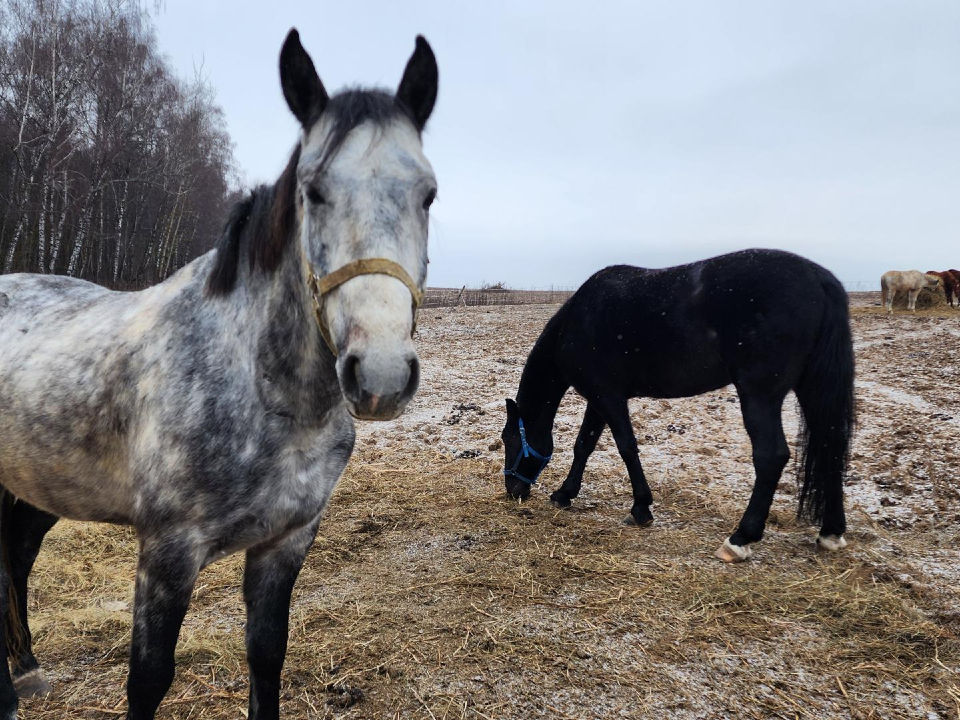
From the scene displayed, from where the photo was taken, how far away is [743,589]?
127 inches

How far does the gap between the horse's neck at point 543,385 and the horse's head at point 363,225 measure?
355 centimetres

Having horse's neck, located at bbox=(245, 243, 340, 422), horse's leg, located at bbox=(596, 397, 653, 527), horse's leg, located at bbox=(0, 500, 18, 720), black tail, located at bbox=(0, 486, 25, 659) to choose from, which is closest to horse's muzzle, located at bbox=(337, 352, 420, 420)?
horse's neck, located at bbox=(245, 243, 340, 422)

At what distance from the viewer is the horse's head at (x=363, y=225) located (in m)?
1.23

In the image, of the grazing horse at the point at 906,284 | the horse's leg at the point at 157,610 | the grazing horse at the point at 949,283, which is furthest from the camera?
the grazing horse at the point at 949,283

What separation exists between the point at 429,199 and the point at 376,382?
1.89ft

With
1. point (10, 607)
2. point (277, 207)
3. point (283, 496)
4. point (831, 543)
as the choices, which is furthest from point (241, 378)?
point (831, 543)

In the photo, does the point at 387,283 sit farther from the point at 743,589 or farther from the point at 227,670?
the point at 743,589

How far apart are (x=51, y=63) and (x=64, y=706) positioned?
18916 millimetres

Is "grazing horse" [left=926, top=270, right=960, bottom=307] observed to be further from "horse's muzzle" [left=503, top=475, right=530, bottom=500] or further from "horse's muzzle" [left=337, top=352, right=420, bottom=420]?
"horse's muzzle" [left=337, top=352, right=420, bottom=420]

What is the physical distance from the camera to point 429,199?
1.48 m

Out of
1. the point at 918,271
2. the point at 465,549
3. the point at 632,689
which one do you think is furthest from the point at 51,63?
the point at 918,271

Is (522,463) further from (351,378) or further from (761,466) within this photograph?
(351,378)

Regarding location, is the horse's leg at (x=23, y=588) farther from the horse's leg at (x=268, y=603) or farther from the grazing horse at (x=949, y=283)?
the grazing horse at (x=949, y=283)

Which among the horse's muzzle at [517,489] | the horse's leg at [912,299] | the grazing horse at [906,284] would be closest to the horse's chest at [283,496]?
the horse's muzzle at [517,489]
